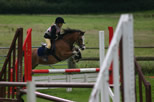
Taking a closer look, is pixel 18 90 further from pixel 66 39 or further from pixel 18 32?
pixel 66 39

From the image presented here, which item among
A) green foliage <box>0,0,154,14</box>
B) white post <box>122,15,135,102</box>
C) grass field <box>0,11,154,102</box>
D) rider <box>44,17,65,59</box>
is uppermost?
green foliage <box>0,0,154,14</box>

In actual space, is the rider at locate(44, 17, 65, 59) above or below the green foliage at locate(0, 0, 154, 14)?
below

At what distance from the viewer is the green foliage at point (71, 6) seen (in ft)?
35.0

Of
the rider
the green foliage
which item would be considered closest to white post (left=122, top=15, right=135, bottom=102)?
the rider

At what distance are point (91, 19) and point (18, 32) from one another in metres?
9.51

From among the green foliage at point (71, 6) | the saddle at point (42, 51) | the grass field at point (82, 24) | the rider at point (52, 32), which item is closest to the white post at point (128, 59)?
the rider at point (52, 32)

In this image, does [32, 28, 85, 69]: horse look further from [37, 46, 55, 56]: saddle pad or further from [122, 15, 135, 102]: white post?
[122, 15, 135, 102]: white post

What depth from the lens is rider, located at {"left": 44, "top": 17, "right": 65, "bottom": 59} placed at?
720 cm

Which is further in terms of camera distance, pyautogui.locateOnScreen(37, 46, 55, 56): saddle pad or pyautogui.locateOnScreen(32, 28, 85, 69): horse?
pyautogui.locateOnScreen(32, 28, 85, 69): horse

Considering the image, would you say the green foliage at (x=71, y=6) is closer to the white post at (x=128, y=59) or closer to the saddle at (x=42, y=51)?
the saddle at (x=42, y=51)

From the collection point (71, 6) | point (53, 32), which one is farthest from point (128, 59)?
point (71, 6)

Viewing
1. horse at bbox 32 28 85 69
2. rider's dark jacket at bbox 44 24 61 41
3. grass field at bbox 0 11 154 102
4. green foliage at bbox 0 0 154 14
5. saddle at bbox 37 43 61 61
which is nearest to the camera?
rider's dark jacket at bbox 44 24 61 41

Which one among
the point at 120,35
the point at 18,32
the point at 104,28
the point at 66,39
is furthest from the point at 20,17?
the point at 120,35

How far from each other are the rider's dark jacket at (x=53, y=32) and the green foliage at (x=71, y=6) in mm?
3294
